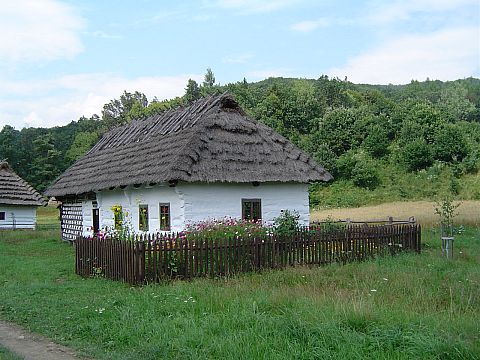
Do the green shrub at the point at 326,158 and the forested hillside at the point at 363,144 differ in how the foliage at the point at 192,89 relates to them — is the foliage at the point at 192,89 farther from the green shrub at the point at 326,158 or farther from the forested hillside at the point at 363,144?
the green shrub at the point at 326,158

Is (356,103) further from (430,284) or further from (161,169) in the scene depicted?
(430,284)

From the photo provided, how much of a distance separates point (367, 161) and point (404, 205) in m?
9.81

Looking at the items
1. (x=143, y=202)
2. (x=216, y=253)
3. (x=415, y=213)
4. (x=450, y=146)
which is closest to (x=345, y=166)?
(x=450, y=146)

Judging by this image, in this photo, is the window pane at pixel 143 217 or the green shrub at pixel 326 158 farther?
the green shrub at pixel 326 158

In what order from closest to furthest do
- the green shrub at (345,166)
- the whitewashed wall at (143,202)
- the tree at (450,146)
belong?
Result: the whitewashed wall at (143,202) < the tree at (450,146) < the green shrub at (345,166)

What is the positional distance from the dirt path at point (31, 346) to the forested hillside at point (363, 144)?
3297 centimetres

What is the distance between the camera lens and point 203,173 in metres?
17.9

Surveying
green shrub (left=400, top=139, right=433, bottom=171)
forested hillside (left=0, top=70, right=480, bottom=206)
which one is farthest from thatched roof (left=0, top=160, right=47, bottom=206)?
green shrub (left=400, top=139, right=433, bottom=171)

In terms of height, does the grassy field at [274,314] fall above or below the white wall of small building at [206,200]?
below

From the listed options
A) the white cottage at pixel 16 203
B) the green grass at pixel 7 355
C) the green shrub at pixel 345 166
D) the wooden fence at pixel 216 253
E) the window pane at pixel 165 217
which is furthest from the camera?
the green shrub at pixel 345 166

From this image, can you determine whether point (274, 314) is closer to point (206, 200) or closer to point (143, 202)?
point (206, 200)

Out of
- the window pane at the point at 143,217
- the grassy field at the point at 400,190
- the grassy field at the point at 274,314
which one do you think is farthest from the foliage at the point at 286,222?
the grassy field at the point at 400,190

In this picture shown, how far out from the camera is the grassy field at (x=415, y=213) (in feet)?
91.0

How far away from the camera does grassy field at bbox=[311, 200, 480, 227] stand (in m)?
27.7
